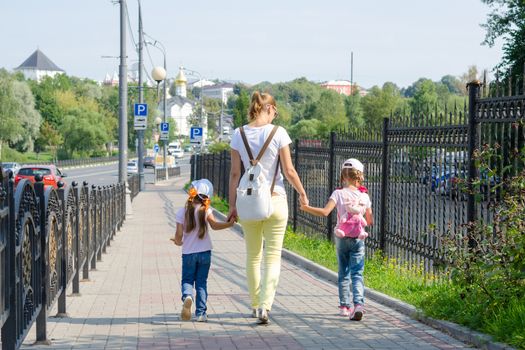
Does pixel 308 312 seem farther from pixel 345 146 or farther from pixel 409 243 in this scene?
pixel 345 146

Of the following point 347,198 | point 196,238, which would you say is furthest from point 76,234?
point 347,198

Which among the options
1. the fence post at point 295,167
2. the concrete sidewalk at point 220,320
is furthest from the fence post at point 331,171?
the fence post at point 295,167

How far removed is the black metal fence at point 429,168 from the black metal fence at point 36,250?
3.33m

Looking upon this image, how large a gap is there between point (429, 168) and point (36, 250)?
5.05 meters

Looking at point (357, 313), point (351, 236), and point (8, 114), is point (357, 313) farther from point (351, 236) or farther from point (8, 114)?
point (8, 114)

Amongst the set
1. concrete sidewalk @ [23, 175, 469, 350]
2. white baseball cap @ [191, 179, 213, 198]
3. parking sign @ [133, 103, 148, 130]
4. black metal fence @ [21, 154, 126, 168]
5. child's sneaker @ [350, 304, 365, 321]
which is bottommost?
black metal fence @ [21, 154, 126, 168]

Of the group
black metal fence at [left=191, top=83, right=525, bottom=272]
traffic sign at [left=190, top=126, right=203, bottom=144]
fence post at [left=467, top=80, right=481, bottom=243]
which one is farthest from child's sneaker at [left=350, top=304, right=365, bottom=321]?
traffic sign at [left=190, top=126, right=203, bottom=144]

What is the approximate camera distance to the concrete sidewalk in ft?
24.3

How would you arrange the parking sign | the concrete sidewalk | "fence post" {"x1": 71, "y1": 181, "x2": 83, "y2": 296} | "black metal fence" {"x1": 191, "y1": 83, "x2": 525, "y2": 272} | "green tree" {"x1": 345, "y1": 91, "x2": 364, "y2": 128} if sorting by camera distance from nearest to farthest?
the concrete sidewalk → "black metal fence" {"x1": 191, "y1": 83, "x2": 525, "y2": 272} → "fence post" {"x1": 71, "y1": 181, "x2": 83, "y2": 296} → the parking sign → "green tree" {"x1": 345, "y1": 91, "x2": 364, "y2": 128}

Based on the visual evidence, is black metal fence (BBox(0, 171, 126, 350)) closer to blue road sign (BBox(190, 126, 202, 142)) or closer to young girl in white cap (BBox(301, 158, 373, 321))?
young girl in white cap (BBox(301, 158, 373, 321))

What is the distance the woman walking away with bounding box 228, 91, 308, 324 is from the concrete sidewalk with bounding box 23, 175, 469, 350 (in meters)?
0.39

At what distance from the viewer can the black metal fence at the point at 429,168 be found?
848 centimetres

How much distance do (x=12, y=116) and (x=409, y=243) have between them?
86.8 metres

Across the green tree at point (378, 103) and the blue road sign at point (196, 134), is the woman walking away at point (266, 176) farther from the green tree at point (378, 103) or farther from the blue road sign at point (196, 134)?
the green tree at point (378, 103)
